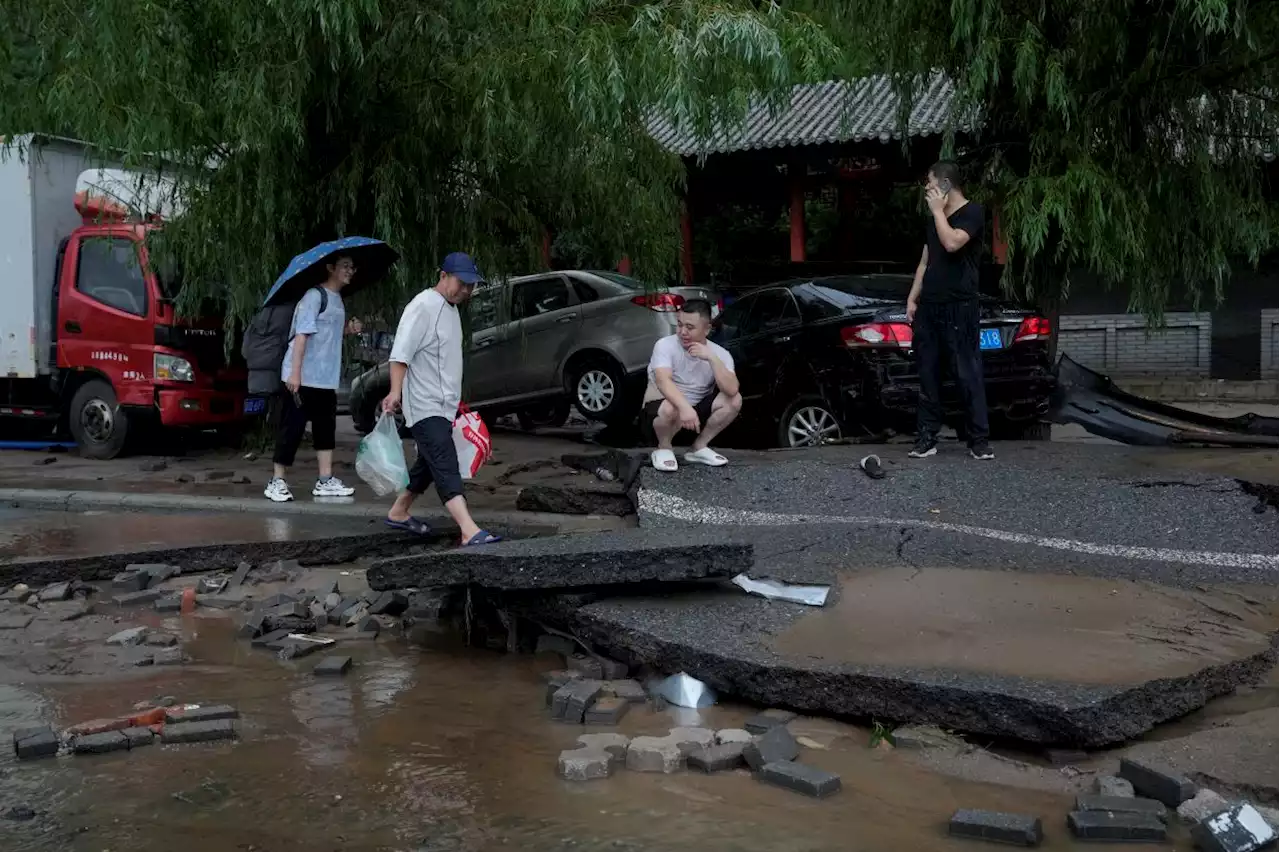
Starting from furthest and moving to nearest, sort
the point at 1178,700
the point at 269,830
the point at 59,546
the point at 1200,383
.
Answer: the point at 1200,383 < the point at 59,546 < the point at 1178,700 < the point at 269,830

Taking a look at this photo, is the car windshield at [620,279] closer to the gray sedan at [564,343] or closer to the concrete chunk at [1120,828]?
the gray sedan at [564,343]

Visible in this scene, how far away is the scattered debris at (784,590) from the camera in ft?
18.7

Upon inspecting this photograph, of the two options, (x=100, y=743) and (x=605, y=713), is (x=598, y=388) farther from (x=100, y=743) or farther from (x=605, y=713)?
(x=100, y=743)

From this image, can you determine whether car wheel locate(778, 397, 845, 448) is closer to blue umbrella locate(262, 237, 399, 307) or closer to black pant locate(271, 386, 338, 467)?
blue umbrella locate(262, 237, 399, 307)

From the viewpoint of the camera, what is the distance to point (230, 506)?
9398 millimetres

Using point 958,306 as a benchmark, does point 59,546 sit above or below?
below

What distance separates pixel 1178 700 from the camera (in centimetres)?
462

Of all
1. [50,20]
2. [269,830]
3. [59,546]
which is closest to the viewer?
[269,830]

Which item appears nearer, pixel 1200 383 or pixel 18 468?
pixel 18 468

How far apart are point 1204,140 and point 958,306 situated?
303cm

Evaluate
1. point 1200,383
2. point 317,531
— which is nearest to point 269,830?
point 317,531

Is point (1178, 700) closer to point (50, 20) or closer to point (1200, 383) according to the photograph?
point (50, 20)

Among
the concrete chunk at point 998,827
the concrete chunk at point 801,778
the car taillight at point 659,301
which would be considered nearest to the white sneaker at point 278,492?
the car taillight at point 659,301

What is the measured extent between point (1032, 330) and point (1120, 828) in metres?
6.90
